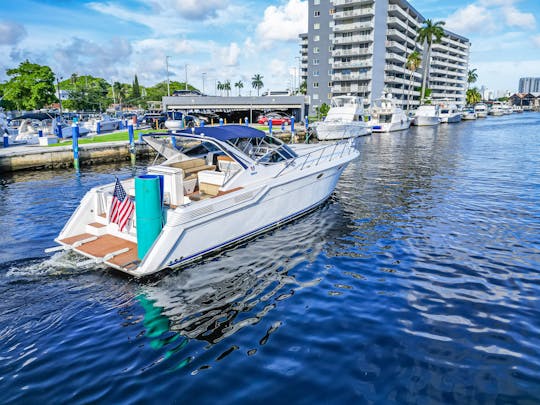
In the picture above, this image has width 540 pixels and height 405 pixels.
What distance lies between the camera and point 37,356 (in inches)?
209

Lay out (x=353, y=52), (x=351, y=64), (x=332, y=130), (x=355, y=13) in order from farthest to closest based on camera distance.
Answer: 1. (x=351, y=64)
2. (x=353, y=52)
3. (x=355, y=13)
4. (x=332, y=130)

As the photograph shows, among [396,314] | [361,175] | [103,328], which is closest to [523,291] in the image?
[396,314]

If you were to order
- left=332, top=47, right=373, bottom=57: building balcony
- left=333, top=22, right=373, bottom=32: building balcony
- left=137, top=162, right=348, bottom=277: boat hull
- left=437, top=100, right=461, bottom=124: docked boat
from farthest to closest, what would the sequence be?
left=332, top=47, right=373, bottom=57: building balcony
left=333, top=22, right=373, bottom=32: building balcony
left=437, top=100, right=461, bottom=124: docked boat
left=137, top=162, right=348, bottom=277: boat hull

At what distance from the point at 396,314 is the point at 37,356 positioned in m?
5.56

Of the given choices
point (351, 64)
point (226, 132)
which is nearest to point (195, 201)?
point (226, 132)

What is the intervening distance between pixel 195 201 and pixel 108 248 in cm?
210

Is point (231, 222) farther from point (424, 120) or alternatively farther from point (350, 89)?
point (350, 89)

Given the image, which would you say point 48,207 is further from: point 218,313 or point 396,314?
point 396,314

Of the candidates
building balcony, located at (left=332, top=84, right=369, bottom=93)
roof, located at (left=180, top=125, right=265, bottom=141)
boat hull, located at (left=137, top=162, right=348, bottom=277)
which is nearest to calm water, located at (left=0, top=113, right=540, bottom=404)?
boat hull, located at (left=137, top=162, right=348, bottom=277)

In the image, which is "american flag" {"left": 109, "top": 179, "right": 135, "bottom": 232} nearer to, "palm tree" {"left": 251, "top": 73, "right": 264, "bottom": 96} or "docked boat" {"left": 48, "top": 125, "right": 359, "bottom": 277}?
"docked boat" {"left": 48, "top": 125, "right": 359, "bottom": 277}

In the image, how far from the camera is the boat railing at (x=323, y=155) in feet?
37.5

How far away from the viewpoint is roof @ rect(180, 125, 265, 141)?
9964mm

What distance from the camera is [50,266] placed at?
802 centimetres

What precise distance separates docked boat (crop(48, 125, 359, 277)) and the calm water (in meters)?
0.45
